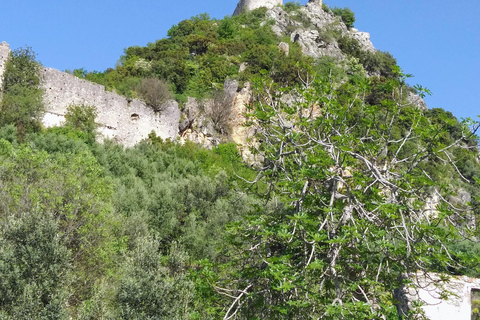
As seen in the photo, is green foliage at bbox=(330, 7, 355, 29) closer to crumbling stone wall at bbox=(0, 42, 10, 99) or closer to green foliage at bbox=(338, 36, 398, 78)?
green foliage at bbox=(338, 36, 398, 78)

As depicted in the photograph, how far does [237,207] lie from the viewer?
20.7 m

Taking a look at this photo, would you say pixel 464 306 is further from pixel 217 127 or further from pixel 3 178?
pixel 217 127

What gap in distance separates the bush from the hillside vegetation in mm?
123

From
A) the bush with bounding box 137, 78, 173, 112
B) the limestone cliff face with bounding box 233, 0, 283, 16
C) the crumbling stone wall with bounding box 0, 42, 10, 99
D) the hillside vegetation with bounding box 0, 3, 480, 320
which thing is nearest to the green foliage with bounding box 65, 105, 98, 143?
the hillside vegetation with bounding box 0, 3, 480, 320

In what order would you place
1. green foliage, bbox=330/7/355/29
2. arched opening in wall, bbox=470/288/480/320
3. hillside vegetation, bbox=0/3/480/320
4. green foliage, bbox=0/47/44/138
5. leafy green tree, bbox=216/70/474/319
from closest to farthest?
leafy green tree, bbox=216/70/474/319
hillside vegetation, bbox=0/3/480/320
arched opening in wall, bbox=470/288/480/320
green foliage, bbox=0/47/44/138
green foliage, bbox=330/7/355/29

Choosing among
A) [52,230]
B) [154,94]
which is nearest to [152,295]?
[52,230]

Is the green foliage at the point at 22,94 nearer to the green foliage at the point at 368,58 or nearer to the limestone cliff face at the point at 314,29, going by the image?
the limestone cliff face at the point at 314,29

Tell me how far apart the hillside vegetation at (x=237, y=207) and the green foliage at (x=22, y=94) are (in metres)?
0.07

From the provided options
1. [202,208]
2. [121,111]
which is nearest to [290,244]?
[202,208]

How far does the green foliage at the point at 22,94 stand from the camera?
24953mm

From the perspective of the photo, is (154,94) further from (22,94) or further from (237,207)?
(237,207)

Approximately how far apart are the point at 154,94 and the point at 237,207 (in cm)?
1444

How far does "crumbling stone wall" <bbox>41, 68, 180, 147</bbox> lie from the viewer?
27.5 metres

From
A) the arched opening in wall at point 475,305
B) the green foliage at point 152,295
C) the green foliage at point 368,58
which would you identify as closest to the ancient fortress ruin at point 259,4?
the green foliage at point 368,58
